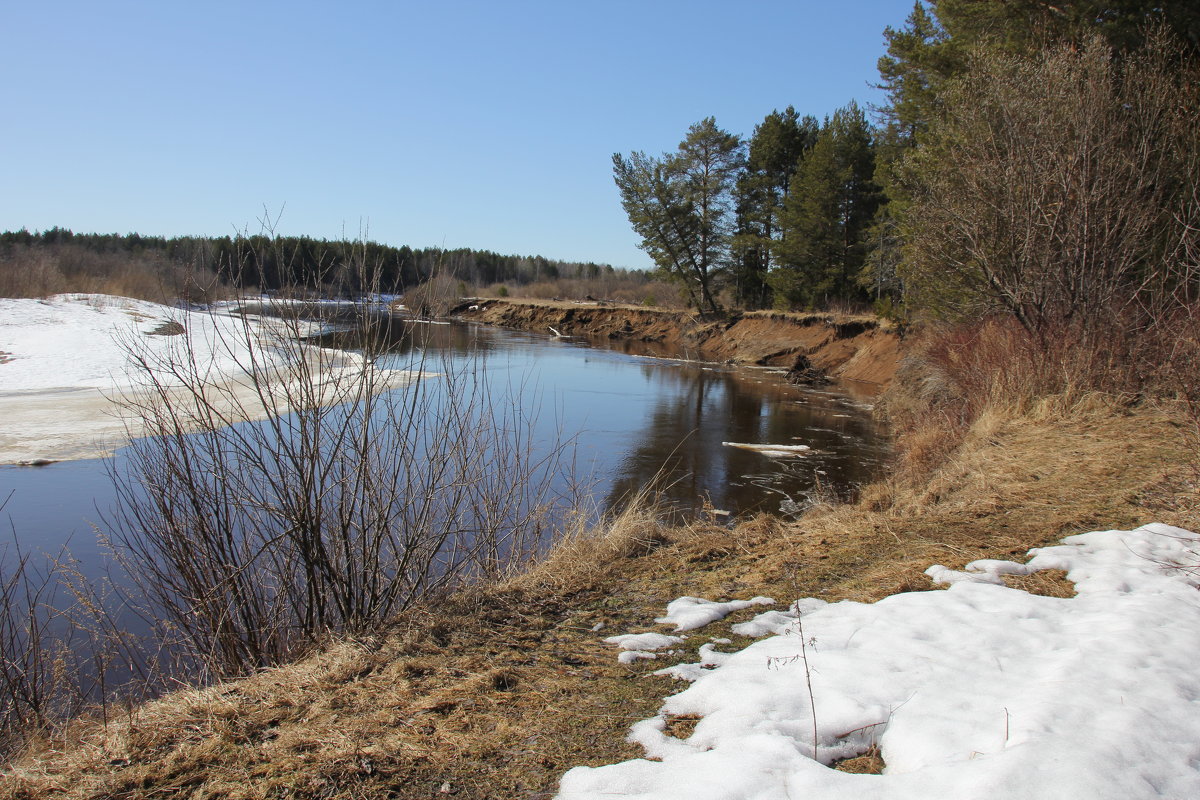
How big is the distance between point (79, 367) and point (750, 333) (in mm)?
28998

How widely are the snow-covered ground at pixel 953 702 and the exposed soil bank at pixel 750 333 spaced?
23.3 metres

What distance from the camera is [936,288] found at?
17.8 meters

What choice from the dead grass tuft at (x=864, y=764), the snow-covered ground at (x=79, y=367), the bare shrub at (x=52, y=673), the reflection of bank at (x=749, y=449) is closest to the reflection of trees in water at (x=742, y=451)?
the reflection of bank at (x=749, y=449)

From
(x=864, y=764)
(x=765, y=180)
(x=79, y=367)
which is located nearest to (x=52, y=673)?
(x=864, y=764)

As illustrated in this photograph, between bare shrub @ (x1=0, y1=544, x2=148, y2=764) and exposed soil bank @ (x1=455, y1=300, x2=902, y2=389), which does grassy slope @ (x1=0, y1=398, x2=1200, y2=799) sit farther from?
exposed soil bank @ (x1=455, y1=300, x2=902, y2=389)

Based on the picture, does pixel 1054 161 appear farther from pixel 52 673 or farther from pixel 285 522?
pixel 52 673

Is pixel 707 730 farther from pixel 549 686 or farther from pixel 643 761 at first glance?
pixel 549 686

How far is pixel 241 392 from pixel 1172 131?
19.6 m

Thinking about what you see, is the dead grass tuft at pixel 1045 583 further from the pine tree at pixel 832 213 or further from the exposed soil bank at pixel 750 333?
the pine tree at pixel 832 213

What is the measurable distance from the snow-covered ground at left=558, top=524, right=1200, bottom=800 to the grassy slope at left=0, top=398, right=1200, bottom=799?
0.31 m

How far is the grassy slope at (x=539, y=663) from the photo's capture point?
2965 millimetres

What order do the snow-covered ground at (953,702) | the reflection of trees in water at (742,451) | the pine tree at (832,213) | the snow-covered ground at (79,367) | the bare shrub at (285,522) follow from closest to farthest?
1. the snow-covered ground at (953,702)
2. the bare shrub at (285,522)
3. the snow-covered ground at (79,367)
4. the reflection of trees in water at (742,451)
5. the pine tree at (832,213)

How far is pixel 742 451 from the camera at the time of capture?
1585 cm

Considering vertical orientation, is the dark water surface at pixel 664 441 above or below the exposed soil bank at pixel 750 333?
below
